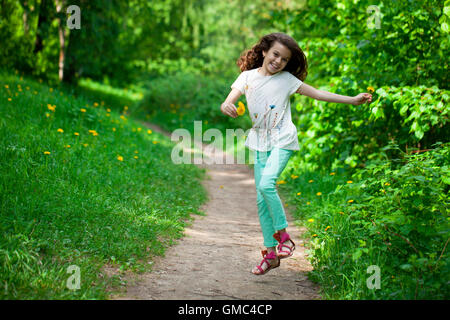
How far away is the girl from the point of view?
338 centimetres

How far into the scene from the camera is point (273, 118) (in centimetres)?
339

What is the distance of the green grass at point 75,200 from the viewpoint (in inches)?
114

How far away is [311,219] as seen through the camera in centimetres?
457

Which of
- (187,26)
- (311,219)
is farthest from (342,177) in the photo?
(187,26)

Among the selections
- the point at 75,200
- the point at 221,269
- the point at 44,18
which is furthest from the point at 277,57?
the point at 44,18

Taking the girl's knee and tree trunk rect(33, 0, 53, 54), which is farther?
tree trunk rect(33, 0, 53, 54)

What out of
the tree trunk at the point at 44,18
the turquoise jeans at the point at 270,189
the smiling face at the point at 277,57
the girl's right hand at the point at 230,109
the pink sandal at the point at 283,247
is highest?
the tree trunk at the point at 44,18

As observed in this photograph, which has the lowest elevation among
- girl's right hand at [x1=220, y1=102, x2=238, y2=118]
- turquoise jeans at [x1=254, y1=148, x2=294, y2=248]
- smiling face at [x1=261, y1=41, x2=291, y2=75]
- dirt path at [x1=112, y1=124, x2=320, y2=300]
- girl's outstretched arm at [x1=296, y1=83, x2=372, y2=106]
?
dirt path at [x1=112, y1=124, x2=320, y2=300]

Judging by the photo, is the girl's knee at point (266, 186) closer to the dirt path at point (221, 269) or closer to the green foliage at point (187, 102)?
the dirt path at point (221, 269)

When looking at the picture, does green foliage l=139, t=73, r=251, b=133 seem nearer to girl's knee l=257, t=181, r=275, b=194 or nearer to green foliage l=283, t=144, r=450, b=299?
green foliage l=283, t=144, r=450, b=299

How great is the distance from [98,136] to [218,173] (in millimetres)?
2723

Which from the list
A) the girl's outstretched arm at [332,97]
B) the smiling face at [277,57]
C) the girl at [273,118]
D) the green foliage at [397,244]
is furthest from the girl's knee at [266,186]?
the smiling face at [277,57]

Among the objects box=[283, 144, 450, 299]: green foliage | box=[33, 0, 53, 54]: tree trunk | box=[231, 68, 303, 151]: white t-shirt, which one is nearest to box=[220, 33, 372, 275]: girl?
box=[231, 68, 303, 151]: white t-shirt

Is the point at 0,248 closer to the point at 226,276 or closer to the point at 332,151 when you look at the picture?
the point at 226,276
